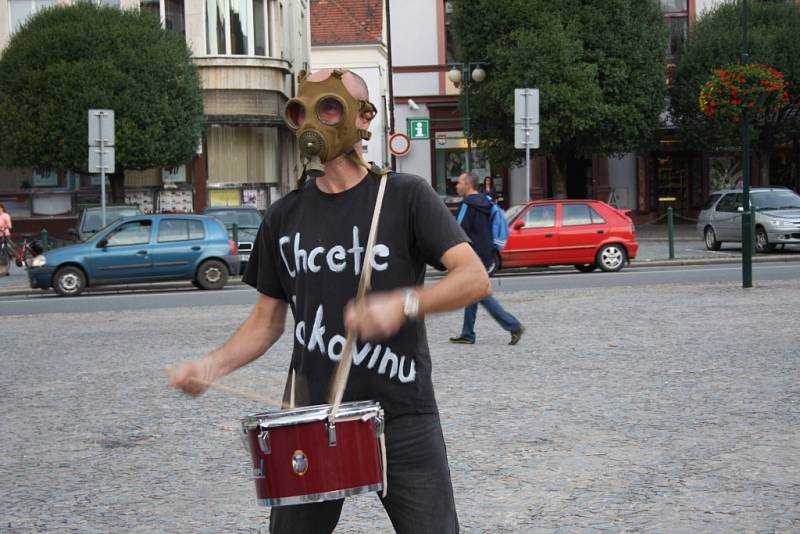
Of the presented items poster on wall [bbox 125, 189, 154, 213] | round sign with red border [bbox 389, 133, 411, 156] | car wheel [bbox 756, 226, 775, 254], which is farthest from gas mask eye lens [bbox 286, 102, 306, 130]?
poster on wall [bbox 125, 189, 154, 213]

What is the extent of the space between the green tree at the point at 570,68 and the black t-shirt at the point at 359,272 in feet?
115

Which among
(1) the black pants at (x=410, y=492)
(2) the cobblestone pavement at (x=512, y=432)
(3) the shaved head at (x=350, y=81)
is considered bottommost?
(2) the cobblestone pavement at (x=512, y=432)

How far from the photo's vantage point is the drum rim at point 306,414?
3307mm

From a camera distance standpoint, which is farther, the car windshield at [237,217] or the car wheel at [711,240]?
the car wheel at [711,240]

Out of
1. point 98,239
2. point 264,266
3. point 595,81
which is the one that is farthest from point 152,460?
point 595,81

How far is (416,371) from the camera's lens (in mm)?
3586

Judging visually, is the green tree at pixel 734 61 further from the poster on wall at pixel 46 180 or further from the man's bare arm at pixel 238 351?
the man's bare arm at pixel 238 351

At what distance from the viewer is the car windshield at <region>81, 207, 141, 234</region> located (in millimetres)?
27547

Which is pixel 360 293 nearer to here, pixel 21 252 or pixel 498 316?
pixel 498 316

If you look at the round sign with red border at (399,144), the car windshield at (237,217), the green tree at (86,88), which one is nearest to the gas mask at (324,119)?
the car windshield at (237,217)

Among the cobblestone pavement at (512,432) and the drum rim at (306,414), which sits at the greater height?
the drum rim at (306,414)

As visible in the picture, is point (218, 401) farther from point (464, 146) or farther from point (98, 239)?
point (464, 146)

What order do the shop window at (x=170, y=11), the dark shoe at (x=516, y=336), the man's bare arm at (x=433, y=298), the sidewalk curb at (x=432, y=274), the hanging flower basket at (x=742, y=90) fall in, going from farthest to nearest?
the shop window at (x=170, y=11) < the sidewalk curb at (x=432, y=274) < the hanging flower basket at (x=742, y=90) < the dark shoe at (x=516, y=336) < the man's bare arm at (x=433, y=298)

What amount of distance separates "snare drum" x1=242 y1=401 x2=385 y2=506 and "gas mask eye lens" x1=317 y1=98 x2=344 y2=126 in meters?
0.77
